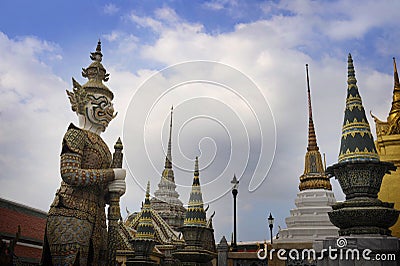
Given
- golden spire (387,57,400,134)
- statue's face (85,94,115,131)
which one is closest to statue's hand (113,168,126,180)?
statue's face (85,94,115,131)

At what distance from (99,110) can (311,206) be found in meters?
17.4

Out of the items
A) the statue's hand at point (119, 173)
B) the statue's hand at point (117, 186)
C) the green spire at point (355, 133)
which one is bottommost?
the statue's hand at point (117, 186)

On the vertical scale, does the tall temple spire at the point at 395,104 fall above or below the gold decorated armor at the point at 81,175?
above

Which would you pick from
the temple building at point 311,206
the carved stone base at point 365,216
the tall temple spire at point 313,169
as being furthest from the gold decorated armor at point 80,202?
the tall temple spire at point 313,169

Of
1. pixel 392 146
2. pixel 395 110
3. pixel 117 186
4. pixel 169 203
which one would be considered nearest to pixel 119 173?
pixel 117 186

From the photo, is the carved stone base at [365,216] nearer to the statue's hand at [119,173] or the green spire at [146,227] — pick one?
the statue's hand at [119,173]

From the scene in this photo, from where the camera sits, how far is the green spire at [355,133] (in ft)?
23.3

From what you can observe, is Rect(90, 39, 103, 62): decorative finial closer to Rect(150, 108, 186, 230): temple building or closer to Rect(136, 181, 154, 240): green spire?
Rect(136, 181, 154, 240): green spire

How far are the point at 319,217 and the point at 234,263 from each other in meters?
9.50

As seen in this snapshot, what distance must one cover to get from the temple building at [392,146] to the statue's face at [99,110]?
12.8 meters

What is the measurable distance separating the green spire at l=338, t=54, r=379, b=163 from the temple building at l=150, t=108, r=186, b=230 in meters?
28.4

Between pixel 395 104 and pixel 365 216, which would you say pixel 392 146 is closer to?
pixel 395 104

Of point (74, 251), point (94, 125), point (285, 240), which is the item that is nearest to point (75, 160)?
point (94, 125)

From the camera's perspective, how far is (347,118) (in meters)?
7.67
